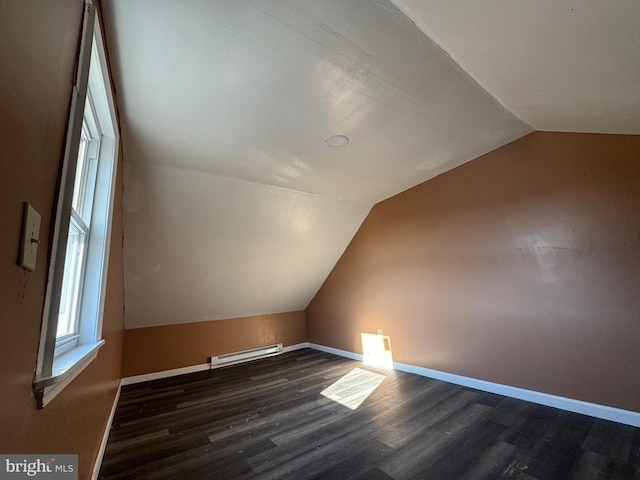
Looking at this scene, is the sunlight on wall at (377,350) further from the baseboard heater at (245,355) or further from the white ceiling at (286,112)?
the white ceiling at (286,112)

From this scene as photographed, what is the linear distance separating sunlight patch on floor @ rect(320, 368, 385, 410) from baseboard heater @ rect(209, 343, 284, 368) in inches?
62.0

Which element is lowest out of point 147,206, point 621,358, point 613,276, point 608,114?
point 621,358

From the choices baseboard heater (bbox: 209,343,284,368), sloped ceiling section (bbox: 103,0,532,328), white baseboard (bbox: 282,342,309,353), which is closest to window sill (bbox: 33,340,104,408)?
sloped ceiling section (bbox: 103,0,532,328)

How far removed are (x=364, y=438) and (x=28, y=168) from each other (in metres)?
2.41

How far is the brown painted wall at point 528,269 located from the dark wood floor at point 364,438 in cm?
38

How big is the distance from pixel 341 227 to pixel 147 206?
2.53 meters

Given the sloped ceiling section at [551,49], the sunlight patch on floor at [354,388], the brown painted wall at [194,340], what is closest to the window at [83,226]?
the sloped ceiling section at [551,49]

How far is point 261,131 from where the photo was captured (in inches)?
88.1

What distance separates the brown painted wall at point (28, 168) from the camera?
1.89 ft

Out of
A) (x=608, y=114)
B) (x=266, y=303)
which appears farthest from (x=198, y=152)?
(x=608, y=114)

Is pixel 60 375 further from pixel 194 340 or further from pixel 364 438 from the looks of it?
pixel 194 340

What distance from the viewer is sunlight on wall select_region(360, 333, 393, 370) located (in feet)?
12.4

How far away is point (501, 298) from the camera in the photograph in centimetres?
278

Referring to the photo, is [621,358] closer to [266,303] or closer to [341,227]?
[341,227]
